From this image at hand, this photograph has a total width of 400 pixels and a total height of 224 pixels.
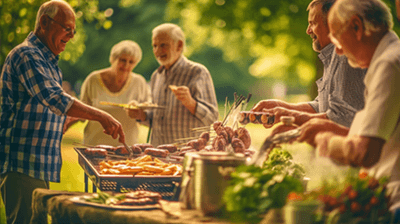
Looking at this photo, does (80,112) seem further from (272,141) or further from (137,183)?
(272,141)

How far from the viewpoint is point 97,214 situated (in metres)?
2.12

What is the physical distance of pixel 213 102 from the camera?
5828 millimetres

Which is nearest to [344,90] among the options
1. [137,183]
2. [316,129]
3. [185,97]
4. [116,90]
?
[316,129]

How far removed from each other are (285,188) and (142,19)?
769 inches

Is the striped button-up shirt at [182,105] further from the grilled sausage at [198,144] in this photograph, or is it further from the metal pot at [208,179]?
the metal pot at [208,179]

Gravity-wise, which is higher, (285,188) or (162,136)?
(285,188)

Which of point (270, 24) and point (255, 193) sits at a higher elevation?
point (270, 24)

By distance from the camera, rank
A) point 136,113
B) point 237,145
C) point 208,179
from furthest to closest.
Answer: point 136,113 < point 237,145 < point 208,179

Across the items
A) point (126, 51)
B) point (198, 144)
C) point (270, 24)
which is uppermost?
point (270, 24)

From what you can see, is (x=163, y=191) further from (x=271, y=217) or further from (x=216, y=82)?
(x=216, y=82)

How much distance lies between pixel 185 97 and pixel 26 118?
6.91ft

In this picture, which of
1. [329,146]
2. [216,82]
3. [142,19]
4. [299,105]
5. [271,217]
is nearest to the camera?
[271,217]

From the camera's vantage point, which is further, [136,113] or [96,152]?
[136,113]

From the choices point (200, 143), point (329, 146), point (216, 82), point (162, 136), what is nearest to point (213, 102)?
point (162, 136)
